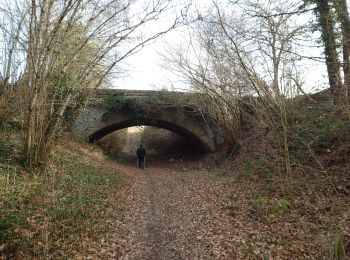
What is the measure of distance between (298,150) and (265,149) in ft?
8.12

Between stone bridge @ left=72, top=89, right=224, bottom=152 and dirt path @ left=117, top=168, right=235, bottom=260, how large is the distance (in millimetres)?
8381

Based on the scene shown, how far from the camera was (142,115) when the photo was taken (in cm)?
1886

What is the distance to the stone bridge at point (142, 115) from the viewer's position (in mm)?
17859

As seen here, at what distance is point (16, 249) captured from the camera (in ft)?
15.2

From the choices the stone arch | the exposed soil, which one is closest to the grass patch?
the exposed soil

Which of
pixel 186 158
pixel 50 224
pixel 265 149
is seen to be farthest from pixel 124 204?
pixel 186 158

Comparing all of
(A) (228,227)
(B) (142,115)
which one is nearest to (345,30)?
(A) (228,227)

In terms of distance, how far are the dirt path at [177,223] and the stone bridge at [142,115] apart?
27.5 ft

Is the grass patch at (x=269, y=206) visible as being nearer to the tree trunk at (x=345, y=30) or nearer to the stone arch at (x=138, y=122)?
the tree trunk at (x=345, y=30)

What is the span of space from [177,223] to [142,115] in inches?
497

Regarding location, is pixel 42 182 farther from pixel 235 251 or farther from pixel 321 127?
pixel 321 127

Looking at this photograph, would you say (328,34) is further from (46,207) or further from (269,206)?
(46,207)

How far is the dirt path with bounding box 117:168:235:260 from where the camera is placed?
17.6 feet

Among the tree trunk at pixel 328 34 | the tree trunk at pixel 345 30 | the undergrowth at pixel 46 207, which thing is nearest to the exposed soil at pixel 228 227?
the undergrowth at pixel 46 207
